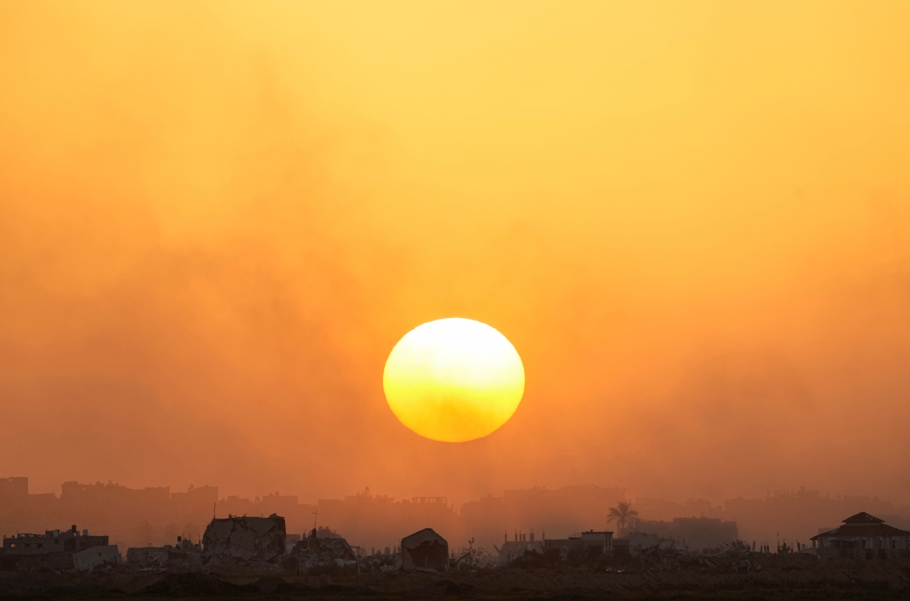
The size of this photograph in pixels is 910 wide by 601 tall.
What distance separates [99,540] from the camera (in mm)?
136000

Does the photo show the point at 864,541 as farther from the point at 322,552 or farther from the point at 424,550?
the point at 322,552

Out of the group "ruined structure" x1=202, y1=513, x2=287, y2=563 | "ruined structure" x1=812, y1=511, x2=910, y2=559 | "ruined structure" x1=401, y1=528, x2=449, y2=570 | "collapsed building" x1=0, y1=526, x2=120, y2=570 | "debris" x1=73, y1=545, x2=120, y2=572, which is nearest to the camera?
"ruined structure" x1=401, y1=528, x2=449, y2=570

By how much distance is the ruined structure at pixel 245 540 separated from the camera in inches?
4348

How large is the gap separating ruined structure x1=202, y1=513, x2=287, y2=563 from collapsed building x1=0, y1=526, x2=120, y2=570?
1390 centimetres

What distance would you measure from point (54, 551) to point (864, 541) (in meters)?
97.0

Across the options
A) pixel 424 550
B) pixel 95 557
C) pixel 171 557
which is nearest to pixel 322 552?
pixel 424 550

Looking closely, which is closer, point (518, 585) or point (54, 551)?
point (518, 585)

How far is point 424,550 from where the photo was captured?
104 meters

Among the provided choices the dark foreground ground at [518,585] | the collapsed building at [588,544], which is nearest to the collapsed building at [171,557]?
the dark foreground ground at [518,585]

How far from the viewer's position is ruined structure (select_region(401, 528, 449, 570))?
337 ft

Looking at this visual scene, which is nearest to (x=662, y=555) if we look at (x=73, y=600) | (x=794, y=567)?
(x=794, y=567)

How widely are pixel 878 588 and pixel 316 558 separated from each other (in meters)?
59.2

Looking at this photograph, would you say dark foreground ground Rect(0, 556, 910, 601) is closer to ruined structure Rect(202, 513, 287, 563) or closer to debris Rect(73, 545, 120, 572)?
ruined structure Rect(202, 513, 287, 563)

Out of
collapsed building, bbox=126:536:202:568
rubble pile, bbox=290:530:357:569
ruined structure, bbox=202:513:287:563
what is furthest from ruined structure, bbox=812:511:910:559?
collapsed building, bbox=126:536:202:568
